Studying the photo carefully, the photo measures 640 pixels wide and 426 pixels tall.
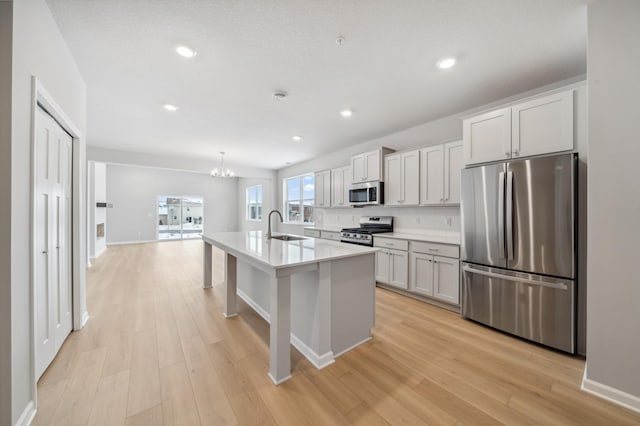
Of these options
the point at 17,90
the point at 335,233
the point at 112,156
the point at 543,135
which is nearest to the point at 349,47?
the point at 543,135

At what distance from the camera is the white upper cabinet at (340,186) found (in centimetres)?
515

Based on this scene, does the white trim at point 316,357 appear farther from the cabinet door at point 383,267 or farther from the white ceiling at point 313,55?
the white ceiling at point 313,55

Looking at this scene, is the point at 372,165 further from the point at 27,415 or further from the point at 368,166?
the point at 27,415

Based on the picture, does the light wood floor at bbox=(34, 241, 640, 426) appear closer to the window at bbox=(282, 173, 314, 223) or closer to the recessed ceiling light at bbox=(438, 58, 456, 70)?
the recessed ceiling light at bbox=(438, 58, 456, 70)

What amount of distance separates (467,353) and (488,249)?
1072 mm

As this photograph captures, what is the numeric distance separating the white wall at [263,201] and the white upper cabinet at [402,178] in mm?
4773

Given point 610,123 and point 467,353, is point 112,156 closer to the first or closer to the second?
point 467,353

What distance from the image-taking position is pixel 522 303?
2309 millimetres

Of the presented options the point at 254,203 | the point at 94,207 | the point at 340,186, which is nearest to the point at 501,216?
the point at 340,186

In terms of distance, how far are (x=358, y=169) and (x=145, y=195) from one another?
8601 mm

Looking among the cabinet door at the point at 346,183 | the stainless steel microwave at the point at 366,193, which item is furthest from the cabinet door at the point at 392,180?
the cabinet door at the point at 346,183

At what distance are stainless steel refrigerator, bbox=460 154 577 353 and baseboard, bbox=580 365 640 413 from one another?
0.49m
